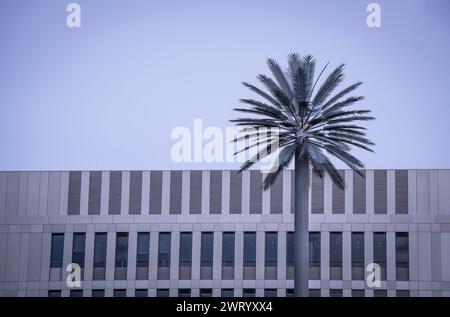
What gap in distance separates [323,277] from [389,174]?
8.90m

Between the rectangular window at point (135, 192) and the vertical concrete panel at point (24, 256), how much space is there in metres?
8.05

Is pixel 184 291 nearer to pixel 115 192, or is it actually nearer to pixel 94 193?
pixel 115 192

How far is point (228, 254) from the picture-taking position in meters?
54.8

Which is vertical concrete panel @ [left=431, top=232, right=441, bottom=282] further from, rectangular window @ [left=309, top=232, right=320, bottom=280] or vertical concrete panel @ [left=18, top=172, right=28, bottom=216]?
vertical concrete panel @ [left=18, top=172, right=28, bottom=216]

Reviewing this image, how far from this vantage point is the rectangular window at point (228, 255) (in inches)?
2138

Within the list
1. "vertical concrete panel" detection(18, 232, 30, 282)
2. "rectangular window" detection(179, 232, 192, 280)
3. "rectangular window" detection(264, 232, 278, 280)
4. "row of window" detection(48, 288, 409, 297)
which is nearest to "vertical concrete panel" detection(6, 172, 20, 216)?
"vertical concrete panel" detection(18, 232, 30, 282)

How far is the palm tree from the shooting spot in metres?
36.5

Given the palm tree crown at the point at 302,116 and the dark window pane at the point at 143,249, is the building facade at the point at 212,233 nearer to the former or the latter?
the dark window pane at the point at 143,249

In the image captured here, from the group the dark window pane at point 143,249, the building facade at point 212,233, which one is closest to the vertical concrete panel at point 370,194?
the building facade at point 212,233

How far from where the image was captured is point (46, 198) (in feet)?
182
